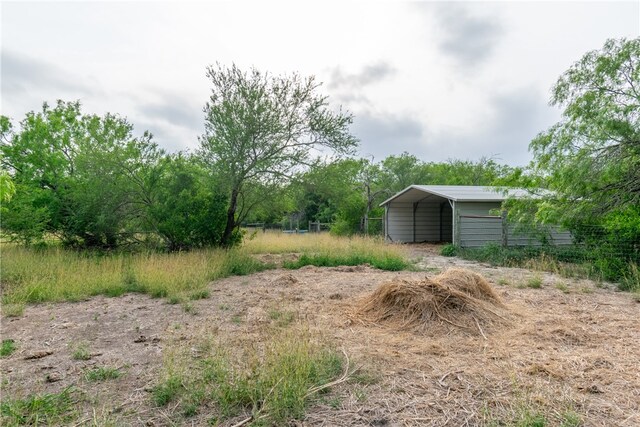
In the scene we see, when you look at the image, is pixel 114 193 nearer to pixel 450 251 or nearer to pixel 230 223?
pixel 230 223

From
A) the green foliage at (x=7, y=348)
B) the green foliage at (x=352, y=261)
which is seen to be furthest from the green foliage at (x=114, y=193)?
the green foliage at (x=7, y=348)

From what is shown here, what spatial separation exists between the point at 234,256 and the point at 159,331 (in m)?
5.59

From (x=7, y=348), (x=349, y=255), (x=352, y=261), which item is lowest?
(x=7, y=348)

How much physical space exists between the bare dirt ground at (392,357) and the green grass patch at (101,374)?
2.5 inches

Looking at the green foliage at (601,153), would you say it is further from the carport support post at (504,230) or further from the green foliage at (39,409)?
the green foliage at (39,409)

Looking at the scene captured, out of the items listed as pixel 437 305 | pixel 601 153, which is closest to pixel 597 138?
pixel 601 153

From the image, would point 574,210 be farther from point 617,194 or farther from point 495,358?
point 495,358

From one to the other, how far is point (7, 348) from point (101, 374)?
1.52 m

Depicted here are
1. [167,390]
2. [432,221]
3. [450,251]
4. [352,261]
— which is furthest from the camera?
[432,221]

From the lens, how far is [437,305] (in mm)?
4527

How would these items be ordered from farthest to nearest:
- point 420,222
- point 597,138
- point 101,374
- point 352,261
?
point 420,222, point 352,261, point 597,138, point 101,374

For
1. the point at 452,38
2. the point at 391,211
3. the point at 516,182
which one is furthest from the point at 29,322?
the point at 391,211

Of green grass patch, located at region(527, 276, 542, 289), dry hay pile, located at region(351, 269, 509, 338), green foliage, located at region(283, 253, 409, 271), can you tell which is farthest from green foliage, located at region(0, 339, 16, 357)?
green grass patch, located at region(527, 276, 542, 289)

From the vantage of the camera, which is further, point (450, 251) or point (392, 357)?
point (450, 251)
